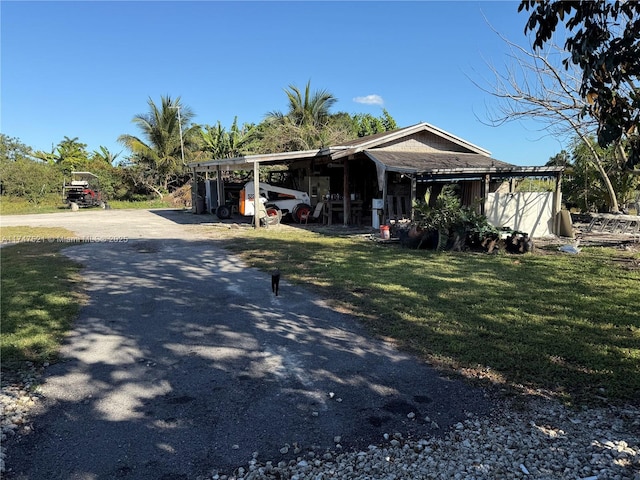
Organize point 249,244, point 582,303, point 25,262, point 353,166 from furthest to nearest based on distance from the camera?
point 353,166, point 249,244, point 25,262, point 582,303

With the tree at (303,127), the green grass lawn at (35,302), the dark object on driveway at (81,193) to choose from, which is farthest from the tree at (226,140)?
the green grass lawn at (35,302)

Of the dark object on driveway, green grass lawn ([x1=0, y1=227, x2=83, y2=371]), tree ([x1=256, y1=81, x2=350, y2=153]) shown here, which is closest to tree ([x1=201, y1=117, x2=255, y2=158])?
tree ([x1=256, y1=81, x2=350, y2=153])

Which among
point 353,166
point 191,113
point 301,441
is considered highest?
point 191,113

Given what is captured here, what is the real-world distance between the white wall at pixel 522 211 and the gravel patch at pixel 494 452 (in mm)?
10862

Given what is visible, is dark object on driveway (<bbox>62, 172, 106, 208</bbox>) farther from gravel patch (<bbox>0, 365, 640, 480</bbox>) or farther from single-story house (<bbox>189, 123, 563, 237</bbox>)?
gravel patch (<bbox>0, 365, 640, 480</bbox>)

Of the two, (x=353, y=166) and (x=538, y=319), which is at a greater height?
(x=353, y=166)

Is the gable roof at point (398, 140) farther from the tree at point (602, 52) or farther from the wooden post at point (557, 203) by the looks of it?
the tree at point (602, 52)

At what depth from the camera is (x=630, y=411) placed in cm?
313

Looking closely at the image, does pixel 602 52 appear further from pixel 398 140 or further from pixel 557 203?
pixel 398 140

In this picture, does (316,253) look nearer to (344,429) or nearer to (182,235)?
(182,235)

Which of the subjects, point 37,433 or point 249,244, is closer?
point 37,433

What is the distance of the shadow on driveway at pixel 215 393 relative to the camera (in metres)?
2.74

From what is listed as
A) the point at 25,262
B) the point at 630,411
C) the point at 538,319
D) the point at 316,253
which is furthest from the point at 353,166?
the point at 630,411

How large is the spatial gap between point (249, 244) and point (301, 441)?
926cm
